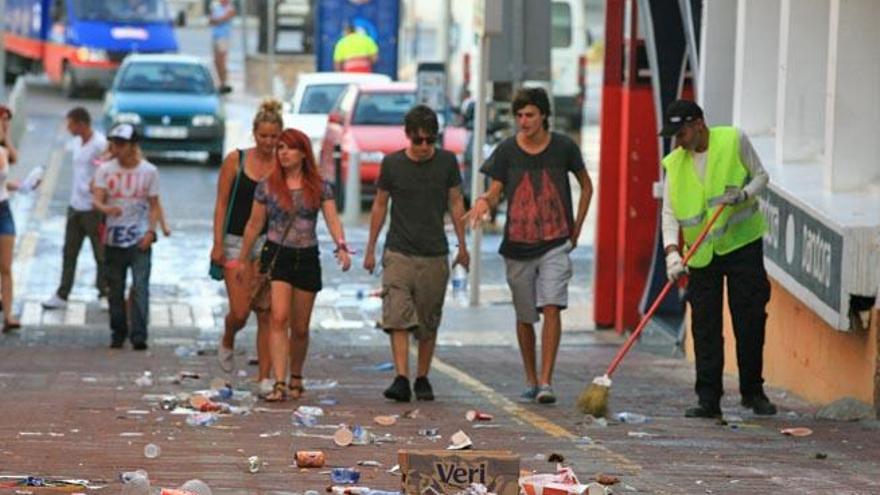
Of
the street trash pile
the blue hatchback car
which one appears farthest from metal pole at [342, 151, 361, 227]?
the street trash pile

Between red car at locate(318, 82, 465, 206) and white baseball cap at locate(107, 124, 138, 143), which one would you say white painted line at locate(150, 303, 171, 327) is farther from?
red car at locate(318, 82, 465, 206)

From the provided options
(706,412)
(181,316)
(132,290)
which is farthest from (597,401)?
(181,316)

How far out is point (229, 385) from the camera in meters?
14.9

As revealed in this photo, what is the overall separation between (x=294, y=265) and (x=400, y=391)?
0.94 metres

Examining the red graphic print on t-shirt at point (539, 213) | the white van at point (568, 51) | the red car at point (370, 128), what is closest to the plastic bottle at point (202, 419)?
the red graphic print on t-shirt at point (539, 213)

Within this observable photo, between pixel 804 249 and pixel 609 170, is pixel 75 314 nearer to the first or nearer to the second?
pixel 609 170

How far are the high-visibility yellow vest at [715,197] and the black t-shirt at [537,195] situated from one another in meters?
1.11

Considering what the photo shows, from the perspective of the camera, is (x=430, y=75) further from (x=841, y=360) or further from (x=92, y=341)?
(x=841, y=360)

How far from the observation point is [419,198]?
14234 millimetres

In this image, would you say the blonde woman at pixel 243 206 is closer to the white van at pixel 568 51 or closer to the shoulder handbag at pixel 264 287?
the shoulder handbag at pixel 264 287

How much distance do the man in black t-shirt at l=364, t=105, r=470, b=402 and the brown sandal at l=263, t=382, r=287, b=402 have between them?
0.63 m

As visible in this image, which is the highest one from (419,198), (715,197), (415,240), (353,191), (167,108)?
(715,197)

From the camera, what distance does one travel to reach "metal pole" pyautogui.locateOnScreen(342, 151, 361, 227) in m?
29.8

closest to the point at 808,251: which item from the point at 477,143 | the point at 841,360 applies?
the point at 841,360
